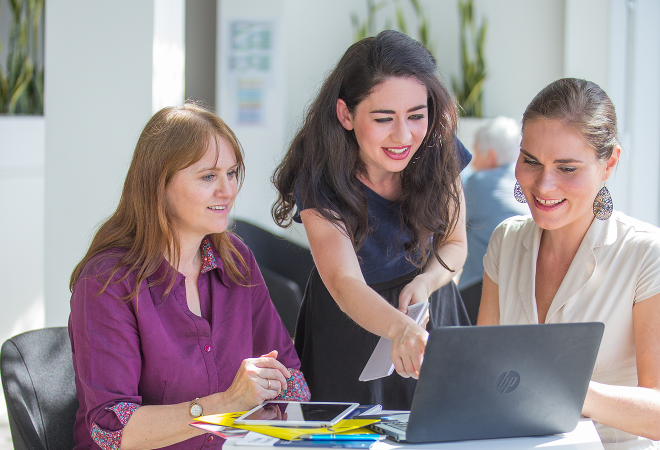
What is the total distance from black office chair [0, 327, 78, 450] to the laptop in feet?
2.70

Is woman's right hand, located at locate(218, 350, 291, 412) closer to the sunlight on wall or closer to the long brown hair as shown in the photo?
the long brown hair

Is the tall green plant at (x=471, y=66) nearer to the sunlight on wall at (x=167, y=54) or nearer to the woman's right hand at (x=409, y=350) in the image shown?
the sunlight on wall at (x=167, y=54)

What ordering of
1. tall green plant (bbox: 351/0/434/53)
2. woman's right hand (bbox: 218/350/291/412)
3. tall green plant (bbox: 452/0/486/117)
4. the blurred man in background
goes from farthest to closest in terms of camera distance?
1. tall green plant (bbox: 351/0/434/53)
2. tall green plant (bbox: 452/0/486/117)
3. the blurred man in background
4. woman's right hand (bbox: 218/350/291/412)

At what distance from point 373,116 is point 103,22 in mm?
1294

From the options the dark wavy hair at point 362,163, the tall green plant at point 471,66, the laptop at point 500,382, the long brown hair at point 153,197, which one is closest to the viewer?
the laptop at point 500,382

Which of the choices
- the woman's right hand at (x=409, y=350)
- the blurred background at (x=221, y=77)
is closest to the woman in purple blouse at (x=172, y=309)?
the woman's right hand at (x=409, y=350)

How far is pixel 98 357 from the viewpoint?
4.80 feet

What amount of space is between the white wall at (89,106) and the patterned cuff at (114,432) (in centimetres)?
118

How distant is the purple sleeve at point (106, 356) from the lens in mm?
1434

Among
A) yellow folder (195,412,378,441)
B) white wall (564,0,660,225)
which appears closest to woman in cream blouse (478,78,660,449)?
yellow folder (195,412,378,441)

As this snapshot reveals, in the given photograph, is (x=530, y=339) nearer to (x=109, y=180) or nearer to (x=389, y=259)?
(x=389, y=259)

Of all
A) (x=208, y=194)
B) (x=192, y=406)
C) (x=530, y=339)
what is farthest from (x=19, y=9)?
(x=530, y=339)

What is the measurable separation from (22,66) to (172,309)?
344 cm

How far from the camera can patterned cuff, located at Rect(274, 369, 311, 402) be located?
169 cm
